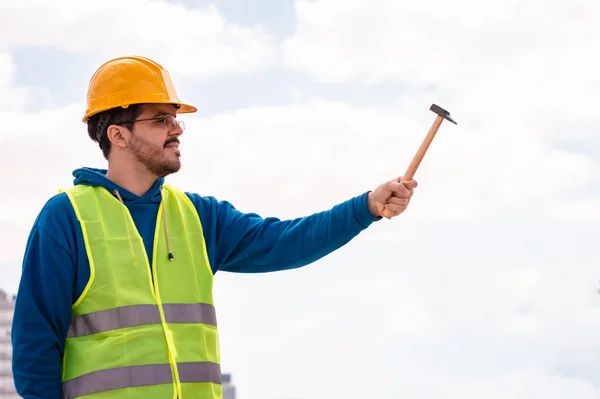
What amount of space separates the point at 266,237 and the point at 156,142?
79 cm

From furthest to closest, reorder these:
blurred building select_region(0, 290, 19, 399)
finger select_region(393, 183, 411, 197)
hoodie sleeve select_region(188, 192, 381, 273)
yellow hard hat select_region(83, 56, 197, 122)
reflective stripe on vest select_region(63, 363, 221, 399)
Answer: blurred building select_region(0, 290, 19, 399)
hoodie sleeve select_region(188, 192, 381, 273)
yellow hard hat select_region(83, 56, 197, 122)
finger select_region(393, 183, 411, 197)
reflective stripe on vest select_region(63, 363, 221, 399)

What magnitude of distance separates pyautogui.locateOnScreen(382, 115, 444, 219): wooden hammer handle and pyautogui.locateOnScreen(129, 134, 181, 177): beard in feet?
3.45

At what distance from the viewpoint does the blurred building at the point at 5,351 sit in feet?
362

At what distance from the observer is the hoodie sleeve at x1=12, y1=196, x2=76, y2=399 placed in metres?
5.16

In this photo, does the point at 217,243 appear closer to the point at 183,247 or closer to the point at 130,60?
the point at 183,247

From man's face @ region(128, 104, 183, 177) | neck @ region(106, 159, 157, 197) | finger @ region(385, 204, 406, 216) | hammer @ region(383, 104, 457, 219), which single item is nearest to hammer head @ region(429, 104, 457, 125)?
hammer @ region(383, 104, 457, 219)

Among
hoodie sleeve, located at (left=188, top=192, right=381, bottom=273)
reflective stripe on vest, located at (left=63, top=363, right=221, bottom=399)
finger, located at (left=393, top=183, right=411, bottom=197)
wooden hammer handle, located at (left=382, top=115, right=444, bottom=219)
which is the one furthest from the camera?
hoodie sleeve, located at (left=188, top=192, right=381, bottom=273)

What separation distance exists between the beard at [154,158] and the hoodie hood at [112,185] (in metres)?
0.14

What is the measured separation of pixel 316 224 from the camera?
5.74 m

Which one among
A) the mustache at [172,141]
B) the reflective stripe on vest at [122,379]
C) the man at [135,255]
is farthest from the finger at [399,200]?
the reflective stripe on vest at [122,379]

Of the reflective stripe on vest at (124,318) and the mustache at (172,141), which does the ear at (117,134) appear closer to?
the mustache at (172,141)

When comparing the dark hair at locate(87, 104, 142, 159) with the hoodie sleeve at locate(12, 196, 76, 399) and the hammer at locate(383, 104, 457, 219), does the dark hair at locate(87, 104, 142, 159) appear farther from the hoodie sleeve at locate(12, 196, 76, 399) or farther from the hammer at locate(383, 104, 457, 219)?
the hammer at locate(383, 104, 457, 219)

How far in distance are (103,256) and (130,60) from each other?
1.03 metres

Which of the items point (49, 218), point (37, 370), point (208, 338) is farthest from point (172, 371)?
point (49, 218)
